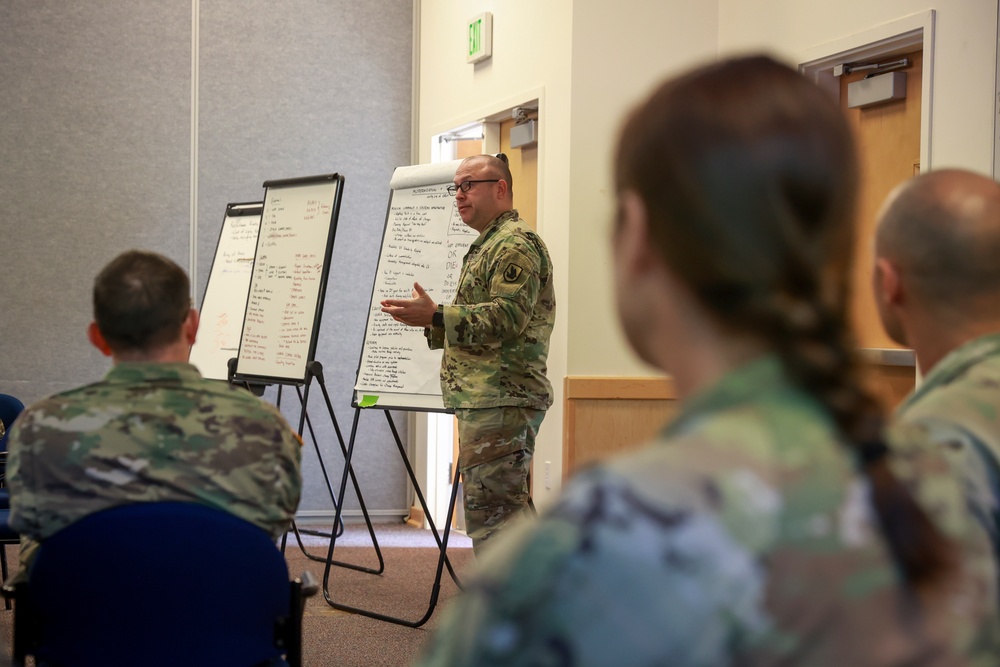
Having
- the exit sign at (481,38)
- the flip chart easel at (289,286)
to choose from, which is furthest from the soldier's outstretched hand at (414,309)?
the exit sign at (481,38)

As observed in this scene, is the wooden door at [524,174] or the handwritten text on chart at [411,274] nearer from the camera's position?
the handwritten text on chart at [411,274]

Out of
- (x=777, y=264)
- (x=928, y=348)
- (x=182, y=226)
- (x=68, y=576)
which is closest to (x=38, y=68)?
(x=182, y=226)

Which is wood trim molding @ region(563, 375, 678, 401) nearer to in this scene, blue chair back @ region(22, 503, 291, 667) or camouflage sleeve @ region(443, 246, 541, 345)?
camouflage sleeve @ region(443, 246, 541, 345)

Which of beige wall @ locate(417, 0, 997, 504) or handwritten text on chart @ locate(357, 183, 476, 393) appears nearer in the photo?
handwritten text on chart @ locate(357, 183, 476, 393)

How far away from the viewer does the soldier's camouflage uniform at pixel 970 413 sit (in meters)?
0.98

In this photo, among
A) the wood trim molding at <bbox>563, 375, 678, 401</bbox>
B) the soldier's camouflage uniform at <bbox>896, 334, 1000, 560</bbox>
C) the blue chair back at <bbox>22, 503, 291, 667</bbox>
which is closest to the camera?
the soldier's camouflage uniform at <bbox>896, 334, 1000, 560</bbox>

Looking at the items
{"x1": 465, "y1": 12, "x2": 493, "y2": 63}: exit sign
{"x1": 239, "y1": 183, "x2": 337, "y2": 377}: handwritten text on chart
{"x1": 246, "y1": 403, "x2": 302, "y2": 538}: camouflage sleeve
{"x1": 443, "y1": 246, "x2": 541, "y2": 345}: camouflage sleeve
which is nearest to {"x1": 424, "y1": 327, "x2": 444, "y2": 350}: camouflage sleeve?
{"x1": 443, "y1": 246, "x2": 541, "y2": 345}: camouflage sleeve

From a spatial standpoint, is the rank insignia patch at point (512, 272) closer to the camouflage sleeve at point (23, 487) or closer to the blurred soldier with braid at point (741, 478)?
the camouflage sleeve at point (23, 487)

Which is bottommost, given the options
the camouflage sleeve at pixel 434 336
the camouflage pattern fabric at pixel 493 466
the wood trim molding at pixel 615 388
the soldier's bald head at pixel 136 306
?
the camouflage pattern fabric at pixel 493 466

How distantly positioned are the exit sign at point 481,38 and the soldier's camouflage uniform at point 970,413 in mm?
4076

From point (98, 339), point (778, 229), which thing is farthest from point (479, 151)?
point (778, 229)

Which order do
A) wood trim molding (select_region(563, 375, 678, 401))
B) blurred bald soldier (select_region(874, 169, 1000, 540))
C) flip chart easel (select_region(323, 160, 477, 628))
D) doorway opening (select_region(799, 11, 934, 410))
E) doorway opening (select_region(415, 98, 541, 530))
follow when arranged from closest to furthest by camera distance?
blurred bald soldier (select_region(874, 169, 1000, 540)) < doorway opening (select_region(799, 11, 934, 410)) < flip chart easel (select_region(323, 160, 477, 628)) < wood trim molding (select_region(563, 375, 678, 401)) < doorway opening (select_region(415, 98, 541, 530))

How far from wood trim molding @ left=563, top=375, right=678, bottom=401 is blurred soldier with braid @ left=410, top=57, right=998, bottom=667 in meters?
3.58

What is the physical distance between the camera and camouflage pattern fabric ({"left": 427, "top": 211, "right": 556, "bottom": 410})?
10.4 feet
